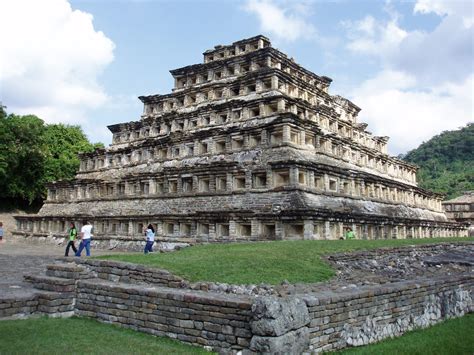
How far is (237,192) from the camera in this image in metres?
22.9

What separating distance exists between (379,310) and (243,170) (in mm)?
15242

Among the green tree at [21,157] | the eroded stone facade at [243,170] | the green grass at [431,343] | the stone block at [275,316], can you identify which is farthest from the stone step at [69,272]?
the green tree at [21,157]

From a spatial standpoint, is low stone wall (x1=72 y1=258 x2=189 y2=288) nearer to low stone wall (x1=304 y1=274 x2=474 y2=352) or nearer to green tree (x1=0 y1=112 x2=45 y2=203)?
low stone wall (x1=304 y1=274 x2=474 y2=352)

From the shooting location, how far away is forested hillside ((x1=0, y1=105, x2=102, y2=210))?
39719mm

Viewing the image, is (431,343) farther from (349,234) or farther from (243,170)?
(243,170)

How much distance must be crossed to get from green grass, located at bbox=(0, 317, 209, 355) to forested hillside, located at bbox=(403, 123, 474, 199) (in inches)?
3391

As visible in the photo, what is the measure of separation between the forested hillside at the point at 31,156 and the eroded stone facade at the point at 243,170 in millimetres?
7476

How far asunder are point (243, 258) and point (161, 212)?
15.7 meters

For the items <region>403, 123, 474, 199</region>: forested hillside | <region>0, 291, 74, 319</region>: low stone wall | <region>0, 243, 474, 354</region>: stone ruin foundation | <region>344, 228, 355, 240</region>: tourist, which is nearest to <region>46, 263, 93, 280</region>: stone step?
<region>0, 243, 474, 354</region>: stone ruin foundation

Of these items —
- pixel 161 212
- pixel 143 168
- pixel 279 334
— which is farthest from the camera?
pixel 143 168

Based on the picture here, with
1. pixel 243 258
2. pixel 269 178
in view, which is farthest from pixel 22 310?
pixel 269 178

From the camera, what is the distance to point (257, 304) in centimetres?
648

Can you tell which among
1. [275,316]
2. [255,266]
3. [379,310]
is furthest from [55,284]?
[379,310]

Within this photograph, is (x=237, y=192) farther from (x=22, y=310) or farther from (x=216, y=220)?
(x=22, y=310)
